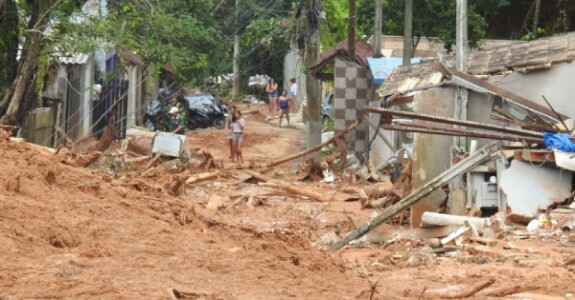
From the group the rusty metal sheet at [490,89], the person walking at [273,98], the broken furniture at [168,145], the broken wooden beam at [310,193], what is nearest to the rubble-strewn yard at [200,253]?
the rusty metal sheet at [490,89]

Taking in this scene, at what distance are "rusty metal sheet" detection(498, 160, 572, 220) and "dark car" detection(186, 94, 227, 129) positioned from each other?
24677 mm

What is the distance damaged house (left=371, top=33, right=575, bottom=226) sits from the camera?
577 inches

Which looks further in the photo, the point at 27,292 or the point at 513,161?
the point at 513,161

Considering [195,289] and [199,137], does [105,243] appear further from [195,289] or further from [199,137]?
[199,137]

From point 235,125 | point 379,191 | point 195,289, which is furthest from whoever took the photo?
point 235,125

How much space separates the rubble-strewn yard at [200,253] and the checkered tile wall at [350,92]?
9863 mm

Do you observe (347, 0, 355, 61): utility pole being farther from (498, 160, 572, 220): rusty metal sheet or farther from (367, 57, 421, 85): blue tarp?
(498, 160, 572, 220): rusty metal sheet

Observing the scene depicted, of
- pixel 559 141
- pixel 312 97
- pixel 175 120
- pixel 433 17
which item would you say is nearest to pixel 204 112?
pixel 175 120

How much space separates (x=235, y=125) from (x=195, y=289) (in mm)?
18547

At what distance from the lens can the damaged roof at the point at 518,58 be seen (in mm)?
16344

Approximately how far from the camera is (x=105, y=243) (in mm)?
9148

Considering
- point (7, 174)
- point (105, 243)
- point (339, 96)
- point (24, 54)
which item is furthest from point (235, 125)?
point (105, 243)

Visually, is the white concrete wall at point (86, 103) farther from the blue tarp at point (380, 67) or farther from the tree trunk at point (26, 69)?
the tree trunk at point (26, 69)

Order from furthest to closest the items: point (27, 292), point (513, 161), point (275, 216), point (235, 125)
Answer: point (235, 125) < point (275, 216) < point (513, 161) < point (27, 292)
